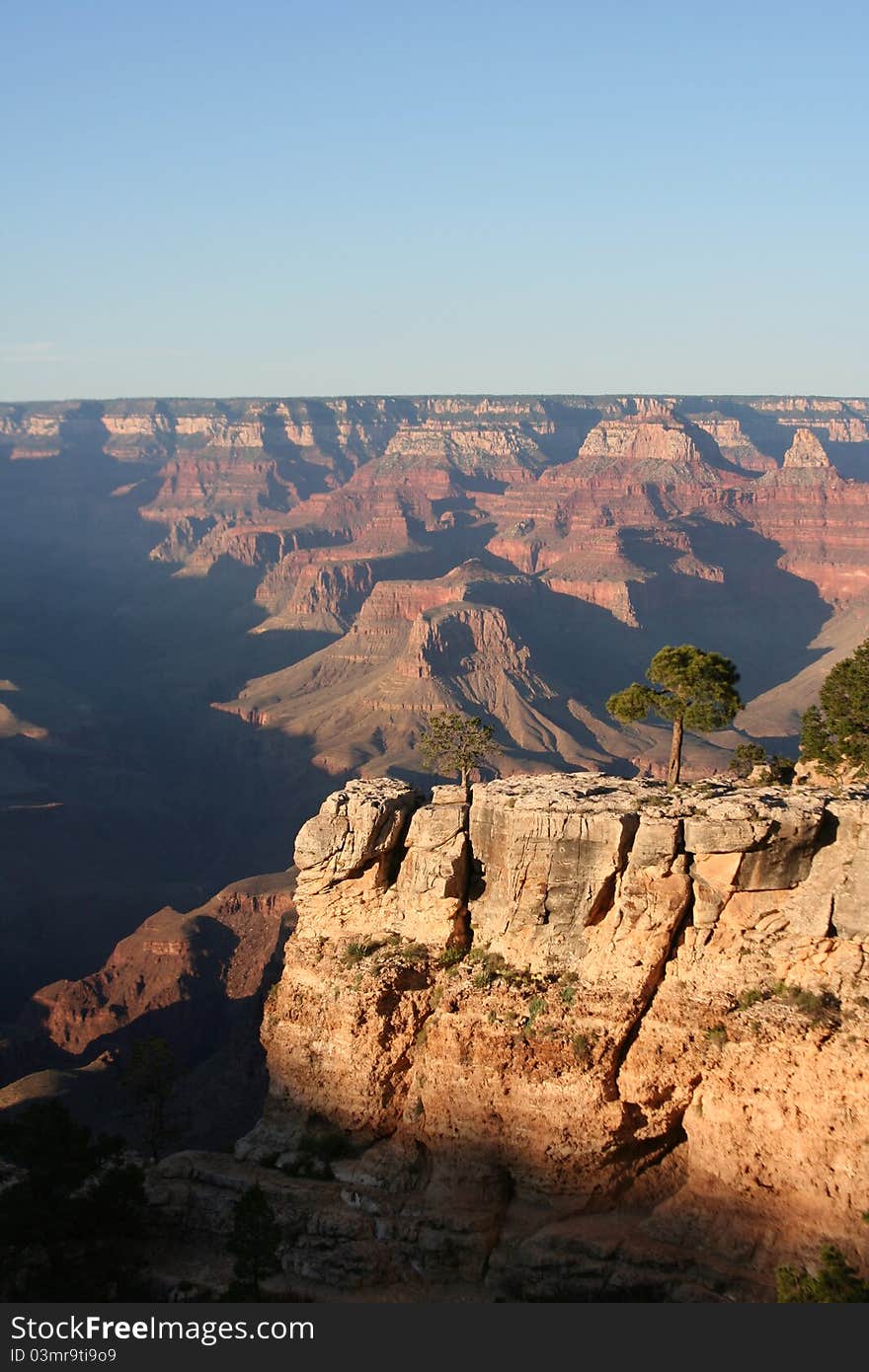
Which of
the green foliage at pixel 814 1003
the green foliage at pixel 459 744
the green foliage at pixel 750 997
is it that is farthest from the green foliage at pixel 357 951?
the green foliage at pixel 459 744

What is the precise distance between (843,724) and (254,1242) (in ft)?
74.1

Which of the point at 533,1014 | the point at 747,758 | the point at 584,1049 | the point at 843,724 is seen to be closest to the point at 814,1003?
the point at 584,1049

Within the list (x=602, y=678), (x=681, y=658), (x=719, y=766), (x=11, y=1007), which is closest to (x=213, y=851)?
(x=11, y=1007)

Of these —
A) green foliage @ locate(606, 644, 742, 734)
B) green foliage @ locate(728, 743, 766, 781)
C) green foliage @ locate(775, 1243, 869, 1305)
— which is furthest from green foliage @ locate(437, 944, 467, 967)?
green foliage @ locate(728, 743, 766, 781)

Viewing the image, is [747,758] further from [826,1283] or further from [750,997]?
[826,1283]

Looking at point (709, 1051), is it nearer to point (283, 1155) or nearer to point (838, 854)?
point (838, 854)

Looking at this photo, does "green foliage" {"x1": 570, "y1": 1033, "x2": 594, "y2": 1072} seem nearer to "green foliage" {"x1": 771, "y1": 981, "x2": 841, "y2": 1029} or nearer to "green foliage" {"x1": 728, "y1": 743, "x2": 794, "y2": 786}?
"green foliage" {"x1": 771, "y1": 981, "x2": 841, "y2": 1029}

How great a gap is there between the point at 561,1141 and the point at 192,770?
478ft

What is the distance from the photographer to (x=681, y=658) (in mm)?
43031

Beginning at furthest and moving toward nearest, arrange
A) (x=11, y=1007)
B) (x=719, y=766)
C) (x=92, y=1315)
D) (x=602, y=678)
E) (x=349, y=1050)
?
(x=602, y=678)
(x=719, y=766)
(x=11, y=1007)
(x=349, y=1050)
(x=92, y=1315)

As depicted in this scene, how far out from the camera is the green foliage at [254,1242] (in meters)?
30.2

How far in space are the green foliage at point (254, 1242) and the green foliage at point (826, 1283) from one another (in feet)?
40.6

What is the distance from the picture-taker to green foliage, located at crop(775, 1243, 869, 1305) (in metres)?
24.7

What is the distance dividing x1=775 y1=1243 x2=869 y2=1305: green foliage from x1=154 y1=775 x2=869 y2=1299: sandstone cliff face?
2.89 ft
